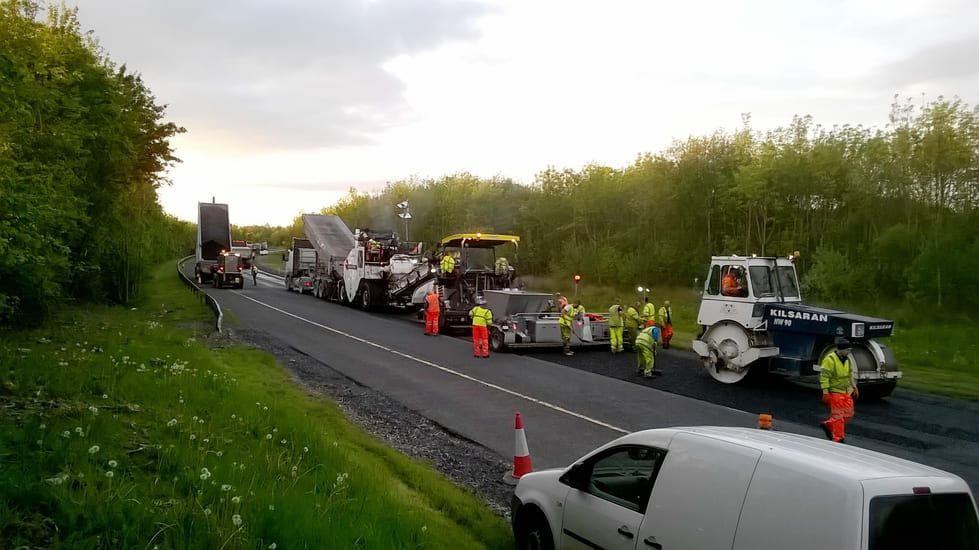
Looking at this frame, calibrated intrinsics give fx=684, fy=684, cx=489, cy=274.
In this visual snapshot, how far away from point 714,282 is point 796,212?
703 inches

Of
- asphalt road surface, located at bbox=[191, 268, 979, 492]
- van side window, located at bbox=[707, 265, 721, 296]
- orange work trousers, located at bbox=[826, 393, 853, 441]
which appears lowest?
asphalt road surface, located at bbox=[191, 268, 979, 492]

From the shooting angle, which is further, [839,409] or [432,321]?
[432,321]

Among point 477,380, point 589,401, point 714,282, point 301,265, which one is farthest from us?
point 301,265

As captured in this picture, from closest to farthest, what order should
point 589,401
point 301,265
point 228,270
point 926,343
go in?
1. point 589,401
2. point 926,343
3. point 228,270
4. point 301,265

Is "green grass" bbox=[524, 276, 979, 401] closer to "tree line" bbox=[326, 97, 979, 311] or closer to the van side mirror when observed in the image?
"tree line" bbox=[326, 97, 979, 311]

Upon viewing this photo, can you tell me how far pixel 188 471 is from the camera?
5176mm

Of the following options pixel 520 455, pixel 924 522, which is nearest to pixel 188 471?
pixel 520 455

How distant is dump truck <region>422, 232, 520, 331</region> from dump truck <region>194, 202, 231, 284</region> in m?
21.7

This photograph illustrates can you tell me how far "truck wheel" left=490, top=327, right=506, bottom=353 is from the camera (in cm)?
1784

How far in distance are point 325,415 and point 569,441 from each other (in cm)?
366

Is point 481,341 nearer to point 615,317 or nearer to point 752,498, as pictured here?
point 615,317

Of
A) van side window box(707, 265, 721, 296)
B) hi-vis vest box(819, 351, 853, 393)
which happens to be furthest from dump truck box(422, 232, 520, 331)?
hi-vis vest box(819, 351, 853, 393)

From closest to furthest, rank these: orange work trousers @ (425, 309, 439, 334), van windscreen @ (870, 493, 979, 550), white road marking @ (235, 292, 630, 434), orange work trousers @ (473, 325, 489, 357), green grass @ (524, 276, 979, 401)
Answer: van windscreen @ (870, 493, 979, 550), white road marking @ (235, 292, 630, 434), green grass @ (524, 276, 979, 401), orange work trousers @ (473, 325, 489, 357), orange work trousers @ (425, 309, 439, 334)

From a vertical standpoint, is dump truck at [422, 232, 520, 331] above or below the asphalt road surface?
above
